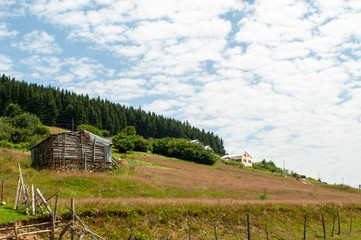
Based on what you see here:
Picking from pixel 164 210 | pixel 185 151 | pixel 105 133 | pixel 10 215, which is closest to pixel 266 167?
pixel 185 151

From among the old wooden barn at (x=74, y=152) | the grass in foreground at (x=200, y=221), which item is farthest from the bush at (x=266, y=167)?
the grass in foreground at (x=200, y=221)

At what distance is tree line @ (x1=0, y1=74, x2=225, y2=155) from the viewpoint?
4085 inches

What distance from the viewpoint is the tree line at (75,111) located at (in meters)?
104

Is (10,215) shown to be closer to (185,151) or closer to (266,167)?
(185,151)

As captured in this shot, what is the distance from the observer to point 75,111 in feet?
369

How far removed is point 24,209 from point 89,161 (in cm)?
2150

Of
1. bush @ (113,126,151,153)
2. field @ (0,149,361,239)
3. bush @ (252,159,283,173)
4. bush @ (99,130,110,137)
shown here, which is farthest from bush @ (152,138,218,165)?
field @ (0,149,361,239)

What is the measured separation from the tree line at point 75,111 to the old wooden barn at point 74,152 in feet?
171

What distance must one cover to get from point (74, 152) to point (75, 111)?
79.7 meters

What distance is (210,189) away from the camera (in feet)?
122

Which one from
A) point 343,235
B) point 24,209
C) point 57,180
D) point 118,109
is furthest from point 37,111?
point 343,235

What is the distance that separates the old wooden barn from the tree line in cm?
5209

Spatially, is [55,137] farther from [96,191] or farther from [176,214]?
[176,214]

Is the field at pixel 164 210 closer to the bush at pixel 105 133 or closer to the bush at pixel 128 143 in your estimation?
the bush at pixel 128 143
